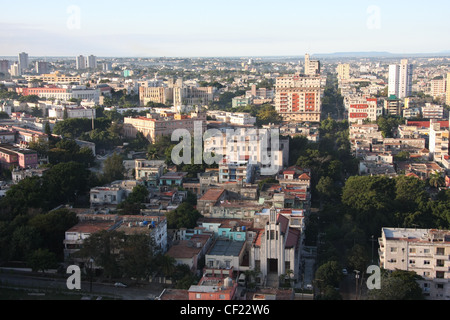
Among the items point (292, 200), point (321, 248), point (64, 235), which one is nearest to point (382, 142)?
point (292, 200)

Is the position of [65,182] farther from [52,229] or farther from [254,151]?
[254,151]

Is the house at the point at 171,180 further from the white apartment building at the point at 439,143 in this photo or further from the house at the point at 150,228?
the white apartment building at the point at 439,143

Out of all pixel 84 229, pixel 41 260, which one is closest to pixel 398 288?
pixel 84 229

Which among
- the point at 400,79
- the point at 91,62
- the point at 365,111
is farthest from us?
the point at 91,62

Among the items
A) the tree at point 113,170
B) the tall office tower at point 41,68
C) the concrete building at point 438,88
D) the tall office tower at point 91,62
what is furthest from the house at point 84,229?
the tall office tower at point 91,62

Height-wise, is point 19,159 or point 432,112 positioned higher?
point 432,112
